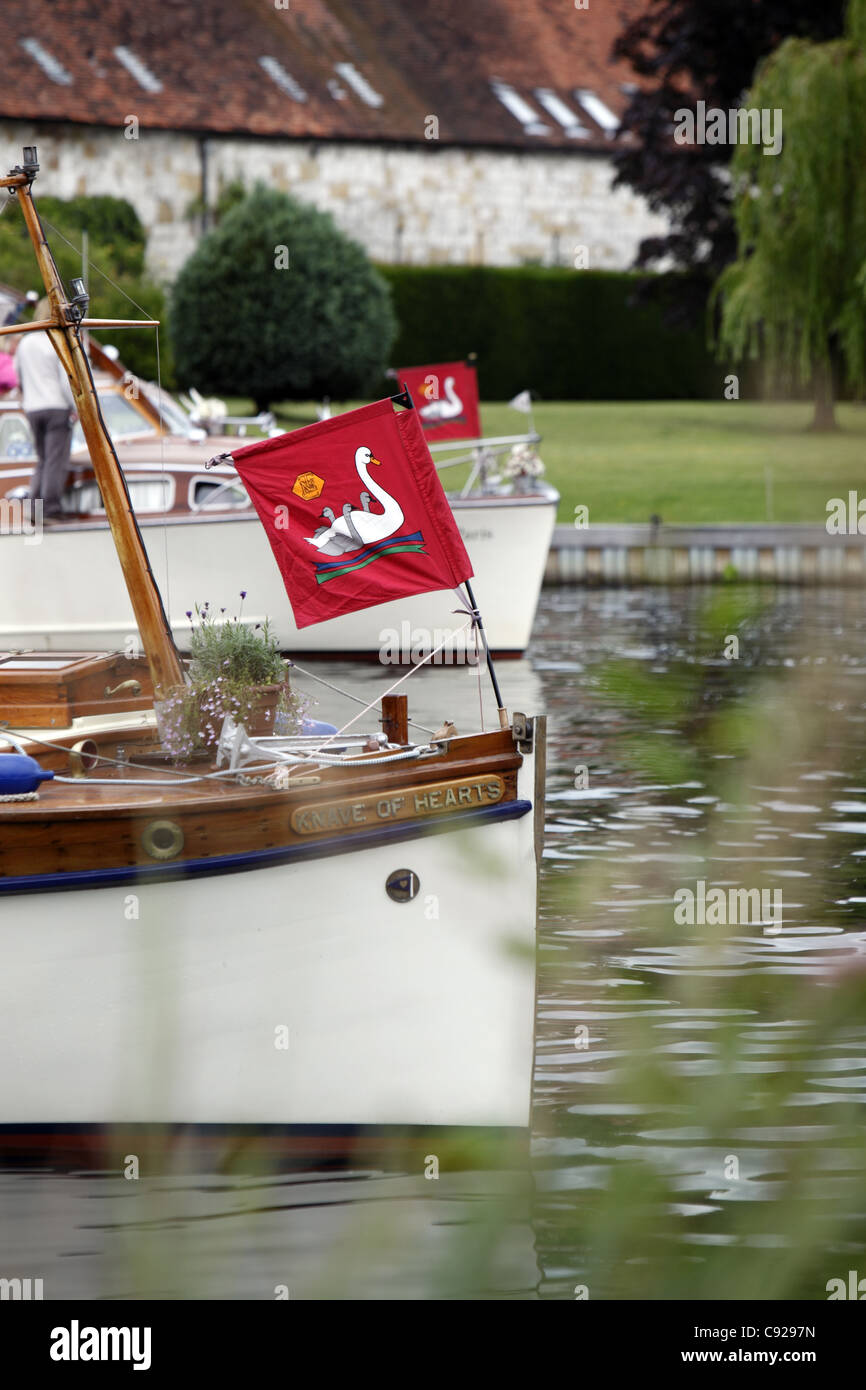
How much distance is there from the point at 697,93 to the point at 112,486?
41.0 m

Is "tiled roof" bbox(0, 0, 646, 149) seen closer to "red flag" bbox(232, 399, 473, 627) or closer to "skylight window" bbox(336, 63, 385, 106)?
"skylight window" bbox(336, 63, 385, 106)

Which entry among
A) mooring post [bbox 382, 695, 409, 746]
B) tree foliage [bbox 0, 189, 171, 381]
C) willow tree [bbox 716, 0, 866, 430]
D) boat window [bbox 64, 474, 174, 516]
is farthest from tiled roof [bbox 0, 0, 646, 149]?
mooring post [bbox 382, 695, 409, 746]

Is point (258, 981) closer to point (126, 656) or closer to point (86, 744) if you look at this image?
point (86, 744)

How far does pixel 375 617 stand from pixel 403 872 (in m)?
13.5

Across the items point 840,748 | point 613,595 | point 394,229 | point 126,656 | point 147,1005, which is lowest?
point 613,595

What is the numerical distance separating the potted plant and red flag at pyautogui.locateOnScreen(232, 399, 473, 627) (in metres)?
0.66

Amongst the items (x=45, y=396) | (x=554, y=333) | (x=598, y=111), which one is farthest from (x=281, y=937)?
(x=598, y=111)

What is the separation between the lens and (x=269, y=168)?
174 feet

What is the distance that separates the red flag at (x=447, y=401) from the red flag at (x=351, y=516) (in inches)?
538

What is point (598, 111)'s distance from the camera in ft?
197

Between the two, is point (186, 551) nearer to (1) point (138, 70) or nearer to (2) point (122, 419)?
(2) point (122, 419)
